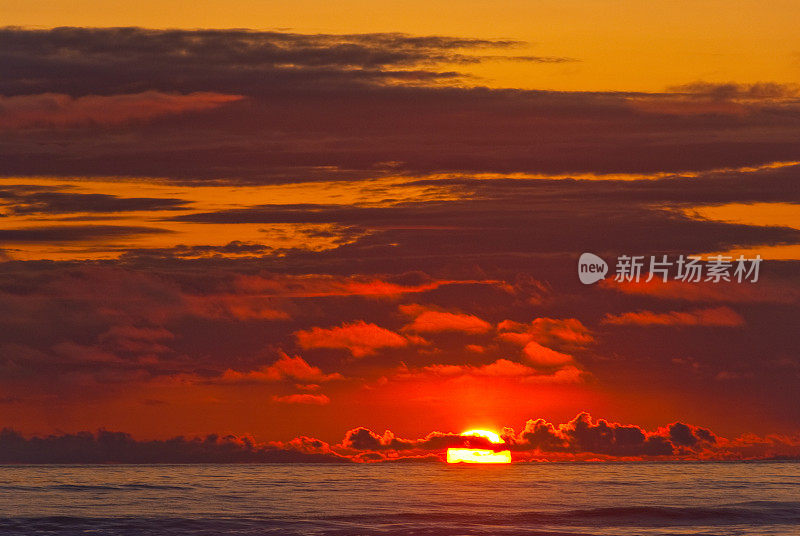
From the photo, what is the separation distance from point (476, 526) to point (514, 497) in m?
28.3

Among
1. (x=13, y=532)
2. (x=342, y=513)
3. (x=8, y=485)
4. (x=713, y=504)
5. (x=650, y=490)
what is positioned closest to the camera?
(x=13, y=532)

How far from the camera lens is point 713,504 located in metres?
90.4

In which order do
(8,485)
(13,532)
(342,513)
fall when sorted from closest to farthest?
(13,532)
(342,513)
(8,485)

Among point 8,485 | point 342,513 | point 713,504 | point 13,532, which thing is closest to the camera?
point 13,532

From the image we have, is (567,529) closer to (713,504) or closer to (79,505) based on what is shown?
(713,504)

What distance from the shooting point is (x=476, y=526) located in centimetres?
7181

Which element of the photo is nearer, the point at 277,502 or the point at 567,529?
the point at 567,529

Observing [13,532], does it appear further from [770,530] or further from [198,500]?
[770,530]

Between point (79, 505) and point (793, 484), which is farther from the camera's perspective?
point (793, 484)

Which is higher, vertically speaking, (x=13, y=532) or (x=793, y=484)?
A: (x=793, y=484)

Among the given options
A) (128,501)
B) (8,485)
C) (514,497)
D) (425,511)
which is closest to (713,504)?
(514,497)

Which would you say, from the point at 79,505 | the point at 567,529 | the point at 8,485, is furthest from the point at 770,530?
the point at 8,485

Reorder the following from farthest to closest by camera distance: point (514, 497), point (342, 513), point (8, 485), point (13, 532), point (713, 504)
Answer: point (8, 485), point (514, 497), point (713, 504), point (342, 513), point (13, 532)

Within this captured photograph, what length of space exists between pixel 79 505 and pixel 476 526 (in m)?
37.3
